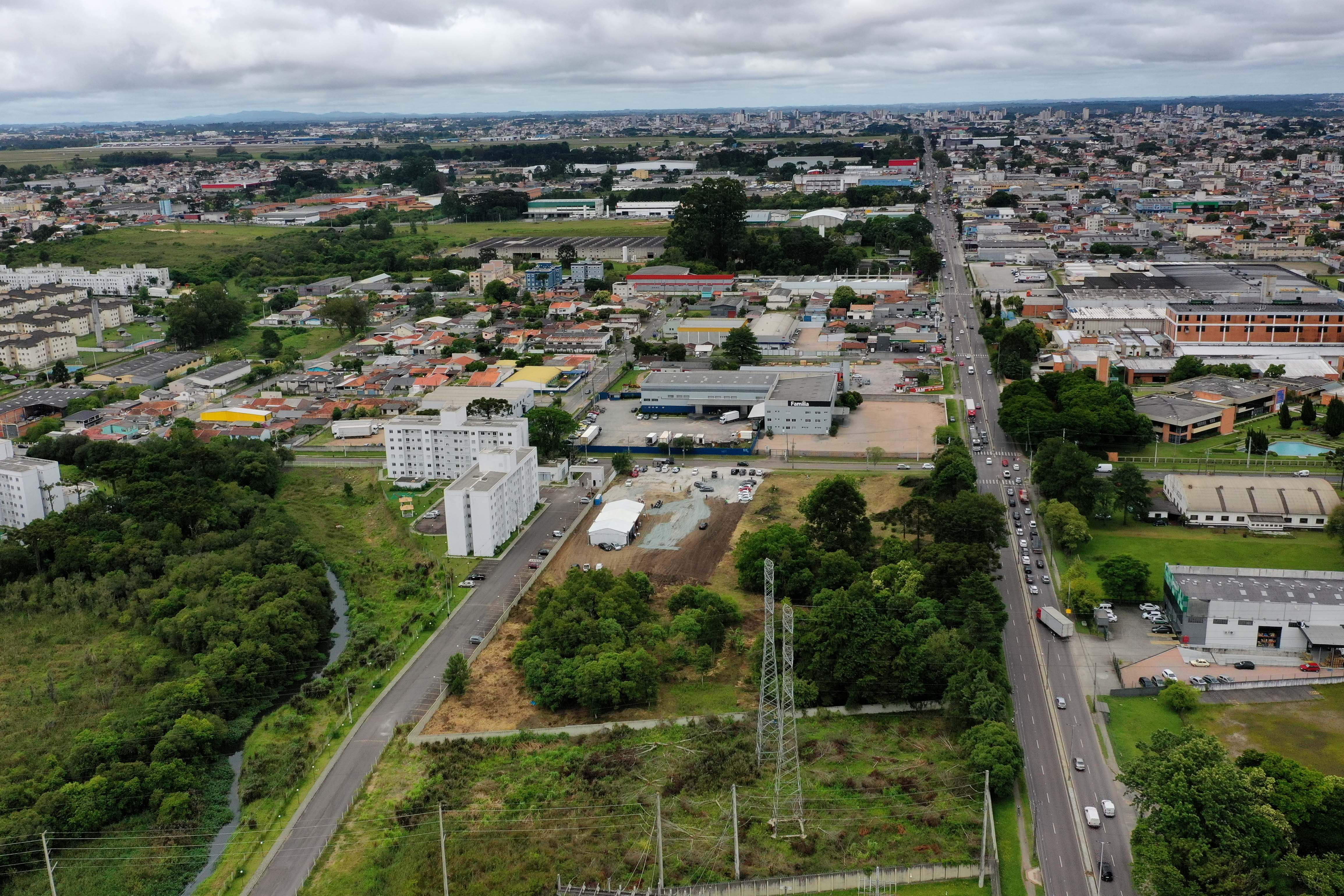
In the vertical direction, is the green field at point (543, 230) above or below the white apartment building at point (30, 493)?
above

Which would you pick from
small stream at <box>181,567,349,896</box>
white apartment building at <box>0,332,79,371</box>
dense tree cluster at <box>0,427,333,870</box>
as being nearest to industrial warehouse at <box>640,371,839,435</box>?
dense tree cluster at <box>0,427,333,870</box>

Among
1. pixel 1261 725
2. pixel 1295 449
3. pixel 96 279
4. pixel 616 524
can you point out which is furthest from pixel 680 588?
pixel 96 279

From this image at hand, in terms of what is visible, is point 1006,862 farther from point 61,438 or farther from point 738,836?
point 61,438

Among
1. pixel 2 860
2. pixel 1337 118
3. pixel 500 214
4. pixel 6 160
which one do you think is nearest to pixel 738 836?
pixel 2 860

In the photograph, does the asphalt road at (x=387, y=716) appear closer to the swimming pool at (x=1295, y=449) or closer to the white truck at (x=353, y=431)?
the white truck at (x=353, y=431)

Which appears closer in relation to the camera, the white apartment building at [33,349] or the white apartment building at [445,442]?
the white apartment building at [445,442]

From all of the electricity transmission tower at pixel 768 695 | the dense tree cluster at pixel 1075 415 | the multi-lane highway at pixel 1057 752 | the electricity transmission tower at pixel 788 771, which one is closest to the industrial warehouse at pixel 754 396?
the dense tree cluster at pixel 1075 415
